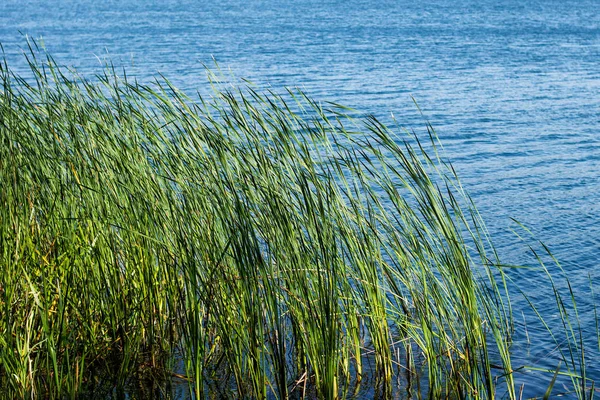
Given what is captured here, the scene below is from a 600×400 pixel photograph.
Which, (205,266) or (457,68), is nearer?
(205,266)

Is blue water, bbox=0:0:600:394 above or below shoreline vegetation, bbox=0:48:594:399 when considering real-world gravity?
above

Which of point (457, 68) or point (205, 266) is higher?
point (457, 68)

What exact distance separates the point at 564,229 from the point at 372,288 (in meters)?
4.86

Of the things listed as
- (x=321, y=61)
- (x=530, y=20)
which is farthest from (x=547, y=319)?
(x=530, y=20)

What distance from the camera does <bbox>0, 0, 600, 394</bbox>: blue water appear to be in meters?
9.12

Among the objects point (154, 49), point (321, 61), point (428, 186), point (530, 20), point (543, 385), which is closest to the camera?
point (428, 186)

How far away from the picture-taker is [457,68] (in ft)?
68.0

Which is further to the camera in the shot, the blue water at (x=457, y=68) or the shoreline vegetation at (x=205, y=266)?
the blue water at (x=457, y=68)

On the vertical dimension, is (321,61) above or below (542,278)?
above

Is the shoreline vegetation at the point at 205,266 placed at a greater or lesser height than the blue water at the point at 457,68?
lesser

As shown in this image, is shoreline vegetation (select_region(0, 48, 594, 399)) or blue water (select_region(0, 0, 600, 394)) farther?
blue water (select_region(0, 0, 600, 394))

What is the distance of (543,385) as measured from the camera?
16.5 ft

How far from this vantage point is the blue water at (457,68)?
9117 millimetres

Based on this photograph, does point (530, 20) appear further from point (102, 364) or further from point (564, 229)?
point (102, 364)
